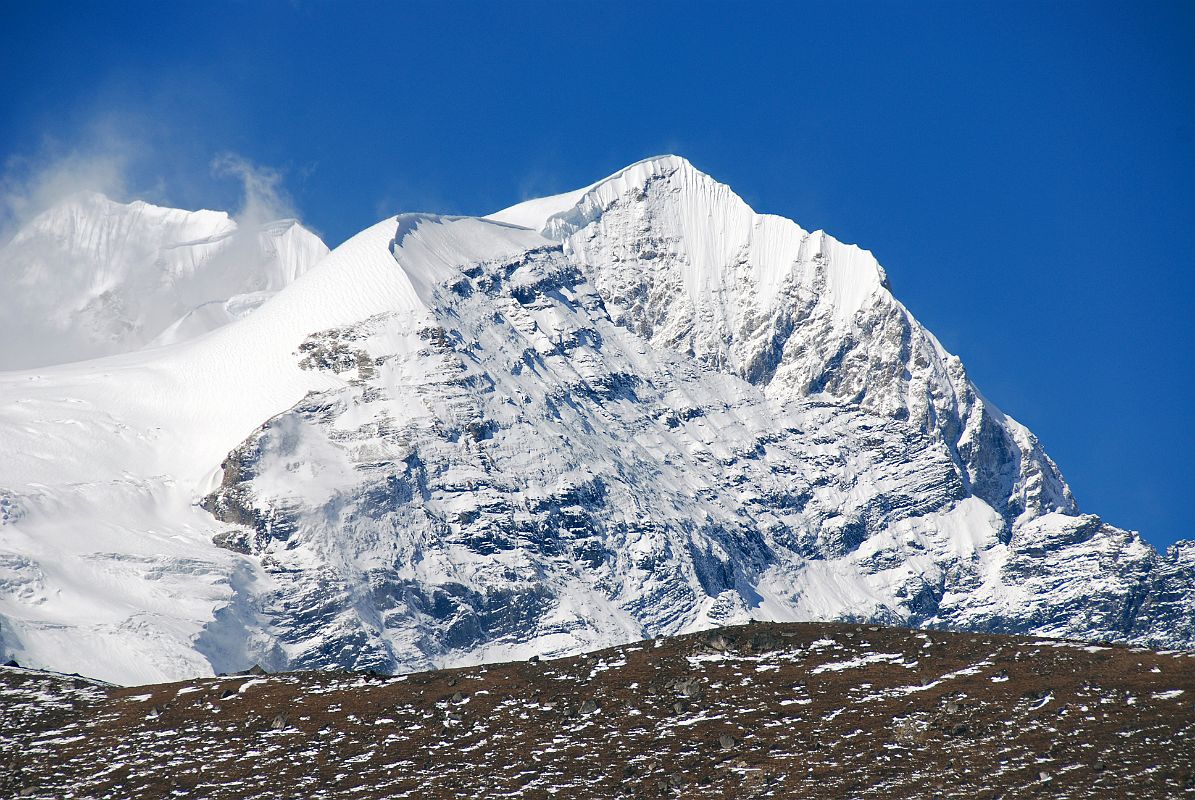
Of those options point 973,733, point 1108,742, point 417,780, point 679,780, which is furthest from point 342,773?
point 1108,742

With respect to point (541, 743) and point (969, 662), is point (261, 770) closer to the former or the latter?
point (541, 743)

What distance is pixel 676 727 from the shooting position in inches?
2180

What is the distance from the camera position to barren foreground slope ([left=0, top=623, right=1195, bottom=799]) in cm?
4997

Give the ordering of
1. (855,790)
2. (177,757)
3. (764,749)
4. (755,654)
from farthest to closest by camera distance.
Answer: (755,654) < (177,757) < (764,749) < (855,790)

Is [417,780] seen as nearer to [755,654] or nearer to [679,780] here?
[679,780]

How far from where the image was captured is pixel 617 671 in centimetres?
6200

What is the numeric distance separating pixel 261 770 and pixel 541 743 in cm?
977

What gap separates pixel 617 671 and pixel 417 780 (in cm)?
1128

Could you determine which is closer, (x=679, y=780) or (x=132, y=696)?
(x=679, y=780)

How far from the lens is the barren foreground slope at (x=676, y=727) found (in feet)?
164

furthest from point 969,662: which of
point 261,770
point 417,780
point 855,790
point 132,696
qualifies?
point 132,696

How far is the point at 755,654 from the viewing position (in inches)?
2437

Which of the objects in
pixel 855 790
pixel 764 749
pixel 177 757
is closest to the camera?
pixel 855 790

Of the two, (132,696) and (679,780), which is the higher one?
A: (132,696)
